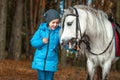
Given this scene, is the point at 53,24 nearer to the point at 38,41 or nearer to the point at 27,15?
the point at 38,41

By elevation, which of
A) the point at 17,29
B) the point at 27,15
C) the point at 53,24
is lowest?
the point at 17,29

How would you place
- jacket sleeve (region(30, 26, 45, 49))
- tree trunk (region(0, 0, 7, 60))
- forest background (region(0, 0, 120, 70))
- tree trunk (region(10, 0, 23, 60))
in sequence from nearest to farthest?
jacket sleeve (region(30, 26, 45, 49)) < forest background (region(0, 0, 120, 70)) < tree trunk (region(0, 0, 7, 60)) < tree trunk (region(10, 0, 23, 60))

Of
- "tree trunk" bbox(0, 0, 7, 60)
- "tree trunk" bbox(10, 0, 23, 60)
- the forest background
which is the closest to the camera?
the forest background

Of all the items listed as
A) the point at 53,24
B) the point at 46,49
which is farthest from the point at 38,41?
the point at 53,24

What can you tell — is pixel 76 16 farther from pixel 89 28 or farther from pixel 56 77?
pixel 56 77

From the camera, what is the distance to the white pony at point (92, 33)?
15.5 feet

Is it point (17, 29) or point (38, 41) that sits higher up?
point (17, 29)

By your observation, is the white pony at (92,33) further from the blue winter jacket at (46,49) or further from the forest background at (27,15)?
the forest background at (27,15)

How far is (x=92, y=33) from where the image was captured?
5.19 metres

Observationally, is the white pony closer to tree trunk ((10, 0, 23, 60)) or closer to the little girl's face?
the little girl's face

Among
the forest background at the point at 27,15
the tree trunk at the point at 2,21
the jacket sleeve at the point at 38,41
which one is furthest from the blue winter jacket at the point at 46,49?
the tree trunk at the point at 2,21

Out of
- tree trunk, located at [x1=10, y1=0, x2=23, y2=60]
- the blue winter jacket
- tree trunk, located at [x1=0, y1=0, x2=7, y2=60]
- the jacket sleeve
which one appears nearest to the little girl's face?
the blue winter jacket

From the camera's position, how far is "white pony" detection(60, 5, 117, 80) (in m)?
4.73

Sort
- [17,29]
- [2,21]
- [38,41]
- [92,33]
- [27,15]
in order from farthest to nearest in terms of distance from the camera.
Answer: [27,15] → [17,29] → [2,21] → [92,33] → [38,41]
